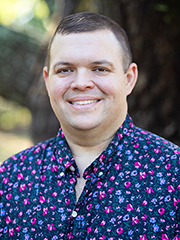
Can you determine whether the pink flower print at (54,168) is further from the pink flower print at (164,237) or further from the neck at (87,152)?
the pink flower print at (164,237)

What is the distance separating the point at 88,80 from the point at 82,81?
37 mm

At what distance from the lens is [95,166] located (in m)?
1.87

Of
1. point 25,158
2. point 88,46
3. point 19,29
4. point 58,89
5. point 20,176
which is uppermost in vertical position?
point 19,29

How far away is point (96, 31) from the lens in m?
1.83

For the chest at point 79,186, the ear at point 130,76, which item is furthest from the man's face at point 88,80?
the chest at point 79,186

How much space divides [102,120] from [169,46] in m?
2.25

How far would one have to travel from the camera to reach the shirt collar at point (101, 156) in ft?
6.10

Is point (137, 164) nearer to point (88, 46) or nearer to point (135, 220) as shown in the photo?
point (135, 220)

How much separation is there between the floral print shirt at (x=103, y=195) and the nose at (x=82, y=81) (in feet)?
1.21

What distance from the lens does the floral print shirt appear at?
1697 mm

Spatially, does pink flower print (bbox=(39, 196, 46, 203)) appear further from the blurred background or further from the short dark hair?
the blurred background

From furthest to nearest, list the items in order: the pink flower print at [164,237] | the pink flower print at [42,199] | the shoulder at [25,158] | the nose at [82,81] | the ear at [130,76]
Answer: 1. the shoulder at [25,158]
2. the ear at [130,76]
3. the pink flower print at [42,199]
4. the nose at [82,81]
5. the pink flower print at [164,237]

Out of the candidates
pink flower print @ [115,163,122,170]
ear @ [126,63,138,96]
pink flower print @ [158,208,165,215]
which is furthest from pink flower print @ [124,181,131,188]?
ear @ [126,63,138,96]

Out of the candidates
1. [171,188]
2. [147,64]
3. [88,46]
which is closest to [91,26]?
[88,46]
